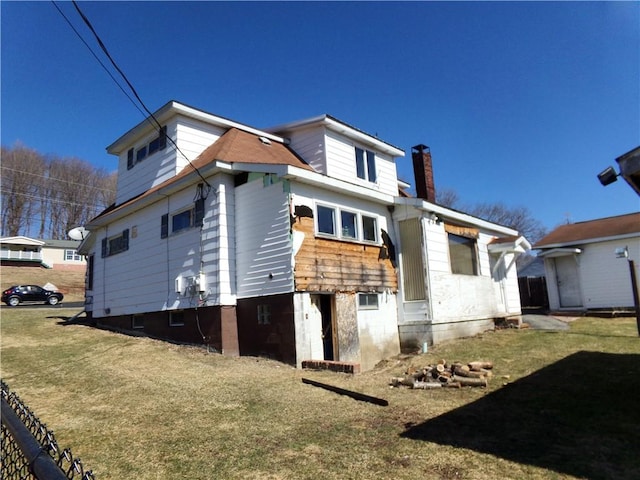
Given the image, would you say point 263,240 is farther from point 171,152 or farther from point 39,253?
point 39,253

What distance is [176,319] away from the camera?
43.0 feet

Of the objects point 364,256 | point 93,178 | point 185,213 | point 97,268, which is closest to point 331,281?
point 364,256

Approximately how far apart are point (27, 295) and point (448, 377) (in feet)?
111

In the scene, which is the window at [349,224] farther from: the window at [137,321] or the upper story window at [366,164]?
the window at [137,321]

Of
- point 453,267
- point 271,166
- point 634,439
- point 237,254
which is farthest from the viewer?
point 453,267

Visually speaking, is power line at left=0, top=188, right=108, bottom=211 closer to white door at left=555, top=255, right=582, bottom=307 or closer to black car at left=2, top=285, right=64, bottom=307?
black car at left=2, top=285, right=64, bottom=307

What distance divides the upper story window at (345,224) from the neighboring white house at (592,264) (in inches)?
479

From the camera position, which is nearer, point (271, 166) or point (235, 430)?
point (235, 430)

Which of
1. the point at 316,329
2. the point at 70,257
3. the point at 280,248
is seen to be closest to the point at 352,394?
the point at 316,329

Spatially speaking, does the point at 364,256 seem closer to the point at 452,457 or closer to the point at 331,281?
the point at 331,281

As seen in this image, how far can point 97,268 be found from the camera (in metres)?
17.5

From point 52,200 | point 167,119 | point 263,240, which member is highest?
point 52,200

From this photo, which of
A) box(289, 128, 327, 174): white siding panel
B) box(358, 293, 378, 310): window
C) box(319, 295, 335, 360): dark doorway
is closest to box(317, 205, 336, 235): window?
box(319, 295, 335, 360): dark doorway

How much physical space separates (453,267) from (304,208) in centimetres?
615
